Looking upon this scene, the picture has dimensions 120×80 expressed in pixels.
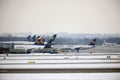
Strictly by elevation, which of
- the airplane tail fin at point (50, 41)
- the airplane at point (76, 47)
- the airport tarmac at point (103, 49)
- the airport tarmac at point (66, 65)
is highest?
the airplane tail fin at point (50, 41)

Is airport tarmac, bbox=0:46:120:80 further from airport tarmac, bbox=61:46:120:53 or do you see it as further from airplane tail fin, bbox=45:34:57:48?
airplane tail fin, bbox=45:34:57:48

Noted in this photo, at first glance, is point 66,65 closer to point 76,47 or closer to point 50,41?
point 76,47

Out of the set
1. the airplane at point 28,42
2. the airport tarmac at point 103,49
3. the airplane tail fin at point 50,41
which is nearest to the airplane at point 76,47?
the airport tarmac at point 103,49

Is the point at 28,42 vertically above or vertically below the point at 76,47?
above

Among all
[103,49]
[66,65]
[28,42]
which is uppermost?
[28,42]

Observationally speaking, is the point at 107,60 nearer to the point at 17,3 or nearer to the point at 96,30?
the point at 96,30

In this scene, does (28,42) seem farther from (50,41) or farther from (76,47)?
(76,47)

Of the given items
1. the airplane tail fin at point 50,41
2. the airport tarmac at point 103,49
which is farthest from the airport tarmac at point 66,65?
the airplane tail fin at point 50,41

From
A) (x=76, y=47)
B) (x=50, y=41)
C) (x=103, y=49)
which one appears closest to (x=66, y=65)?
(x=76, y=47)

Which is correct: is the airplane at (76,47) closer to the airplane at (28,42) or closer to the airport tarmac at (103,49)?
the airport tarmac at (103,49)

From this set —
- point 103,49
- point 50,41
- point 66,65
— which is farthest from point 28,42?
point 103,49

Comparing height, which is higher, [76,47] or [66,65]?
[76,47]

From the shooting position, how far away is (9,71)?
8.79ft

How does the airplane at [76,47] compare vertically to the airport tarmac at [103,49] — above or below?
above
